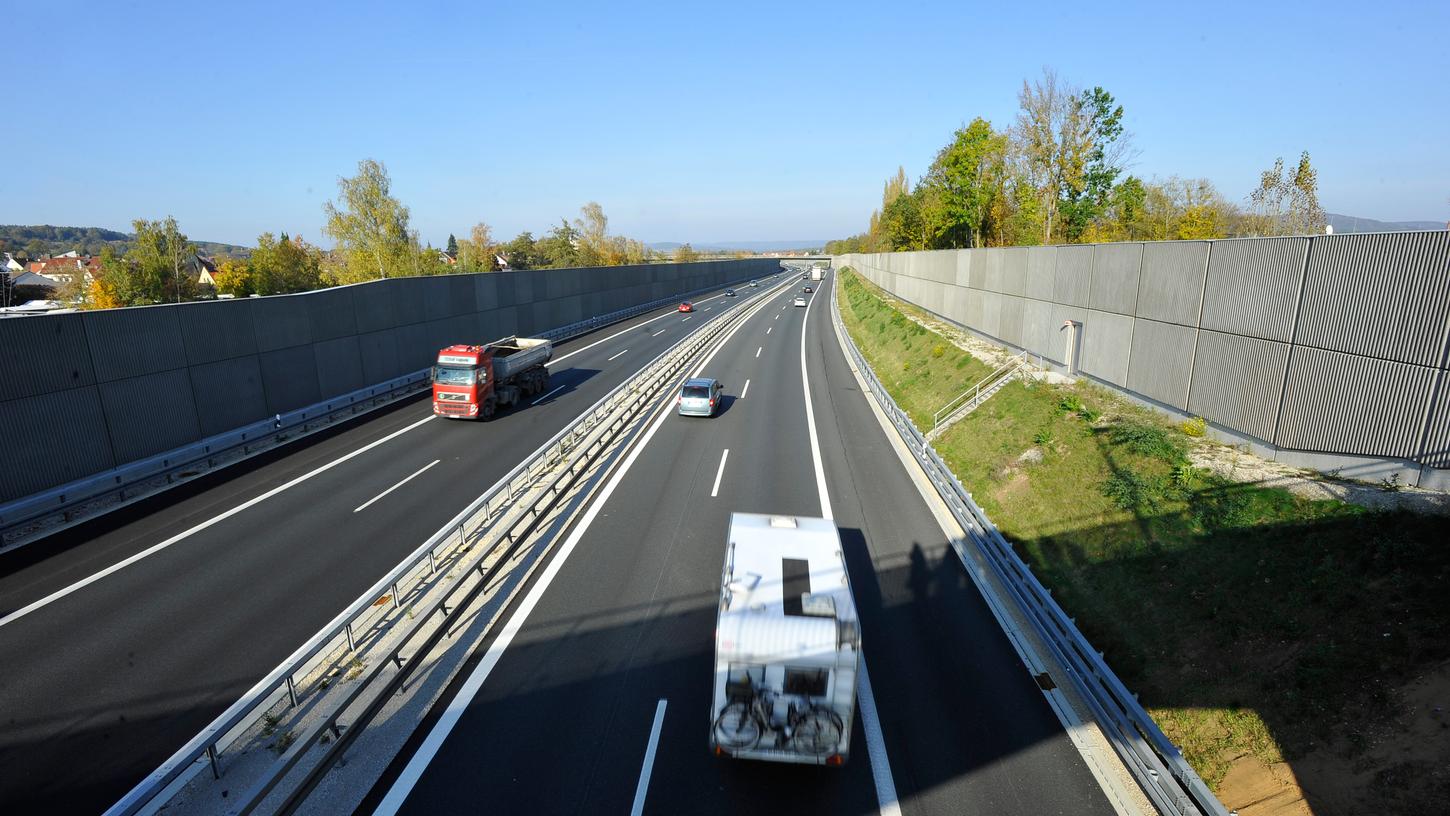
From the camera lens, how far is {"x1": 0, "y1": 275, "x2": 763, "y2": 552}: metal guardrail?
1609cm

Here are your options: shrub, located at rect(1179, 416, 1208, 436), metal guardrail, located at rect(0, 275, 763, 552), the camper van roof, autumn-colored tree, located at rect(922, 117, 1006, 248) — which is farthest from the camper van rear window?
autumn-colored tree, located at rect(922, 117, 1006, 248)

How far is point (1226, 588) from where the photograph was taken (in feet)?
37.0

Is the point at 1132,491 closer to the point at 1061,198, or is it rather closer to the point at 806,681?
the point at 806,681

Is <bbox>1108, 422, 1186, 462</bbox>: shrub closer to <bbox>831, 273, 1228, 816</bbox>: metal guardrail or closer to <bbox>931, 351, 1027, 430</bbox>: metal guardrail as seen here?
<bbox>831, 273, 1228, 816</bbox>: metal guardrail

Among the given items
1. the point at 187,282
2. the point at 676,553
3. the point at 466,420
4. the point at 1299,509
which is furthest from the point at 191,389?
the point at 187,282

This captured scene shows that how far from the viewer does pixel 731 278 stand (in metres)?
137

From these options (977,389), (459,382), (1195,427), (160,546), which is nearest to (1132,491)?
(1195,427)

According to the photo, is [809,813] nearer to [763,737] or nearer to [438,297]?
[763,737]

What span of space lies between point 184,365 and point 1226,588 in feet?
98.1

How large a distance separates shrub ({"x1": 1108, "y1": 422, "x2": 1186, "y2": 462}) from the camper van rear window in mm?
11909

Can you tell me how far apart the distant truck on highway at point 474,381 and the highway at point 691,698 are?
11417mm

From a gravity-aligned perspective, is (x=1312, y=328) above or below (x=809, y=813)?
above

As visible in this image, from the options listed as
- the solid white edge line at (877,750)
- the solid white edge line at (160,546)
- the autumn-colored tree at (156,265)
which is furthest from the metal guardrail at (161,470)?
the autumn-colored tree at (156,265)

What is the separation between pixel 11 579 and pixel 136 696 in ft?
23.8
